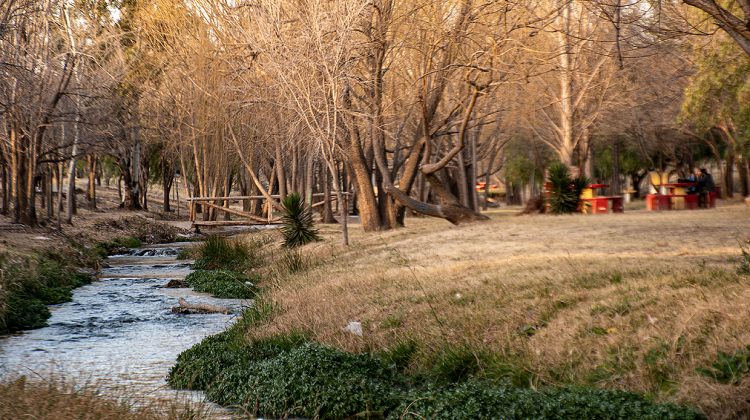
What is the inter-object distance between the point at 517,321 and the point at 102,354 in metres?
5.72

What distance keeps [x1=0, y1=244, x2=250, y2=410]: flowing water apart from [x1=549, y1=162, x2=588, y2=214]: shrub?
42.5 feet

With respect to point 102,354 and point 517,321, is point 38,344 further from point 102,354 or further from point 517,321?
point 517,321

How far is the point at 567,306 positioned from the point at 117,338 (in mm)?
6937

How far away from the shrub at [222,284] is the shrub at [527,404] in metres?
8.74

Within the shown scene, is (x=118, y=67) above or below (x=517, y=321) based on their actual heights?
above

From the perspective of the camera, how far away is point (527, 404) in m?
7.30

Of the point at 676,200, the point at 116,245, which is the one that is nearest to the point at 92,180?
the point at 116,245

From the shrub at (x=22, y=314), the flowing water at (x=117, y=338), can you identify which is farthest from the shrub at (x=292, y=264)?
the shrub at (x=22, y=314)

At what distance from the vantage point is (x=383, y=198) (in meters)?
26.3

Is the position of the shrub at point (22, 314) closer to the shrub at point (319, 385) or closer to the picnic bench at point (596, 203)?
the shrub at point (319, 385)

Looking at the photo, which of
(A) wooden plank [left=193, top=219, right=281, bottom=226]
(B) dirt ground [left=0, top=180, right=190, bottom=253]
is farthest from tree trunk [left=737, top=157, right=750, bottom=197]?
(B) dirt ground [left=0, top=180, right=190, bottom=253]

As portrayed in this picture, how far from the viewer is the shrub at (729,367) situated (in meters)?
7.04

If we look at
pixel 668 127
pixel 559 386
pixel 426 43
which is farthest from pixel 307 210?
pixel 668 127

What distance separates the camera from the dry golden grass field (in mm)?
7766
